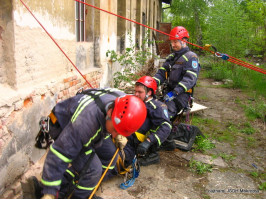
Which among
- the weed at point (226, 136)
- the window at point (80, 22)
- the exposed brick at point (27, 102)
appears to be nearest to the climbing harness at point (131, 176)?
the exposed brick at point (27, 102)

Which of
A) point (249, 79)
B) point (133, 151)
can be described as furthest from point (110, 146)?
point (249, 79)

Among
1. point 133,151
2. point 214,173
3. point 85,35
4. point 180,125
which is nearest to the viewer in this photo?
point 133,151

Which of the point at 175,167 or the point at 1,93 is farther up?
the point at 1,93

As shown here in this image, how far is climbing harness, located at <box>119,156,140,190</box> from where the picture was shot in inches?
133

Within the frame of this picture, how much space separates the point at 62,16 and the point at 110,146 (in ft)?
7.24

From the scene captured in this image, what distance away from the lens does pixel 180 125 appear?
4770mm

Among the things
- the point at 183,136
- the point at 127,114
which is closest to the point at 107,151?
the point at 127,114

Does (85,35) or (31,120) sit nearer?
(31,120)

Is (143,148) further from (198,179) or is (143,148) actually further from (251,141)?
(251,141)

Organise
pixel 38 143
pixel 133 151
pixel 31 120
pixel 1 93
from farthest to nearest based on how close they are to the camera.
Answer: pixel 133 151, pixel 31 120, pixel 38 143, pixel 1 93

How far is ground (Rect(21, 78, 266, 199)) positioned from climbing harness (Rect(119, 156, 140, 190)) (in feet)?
0.19

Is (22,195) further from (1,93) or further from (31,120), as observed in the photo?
(1,93)

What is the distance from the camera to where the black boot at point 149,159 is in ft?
13.0

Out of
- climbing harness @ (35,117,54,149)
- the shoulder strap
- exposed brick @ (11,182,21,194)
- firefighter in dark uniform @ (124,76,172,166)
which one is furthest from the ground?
the shoulder strap
